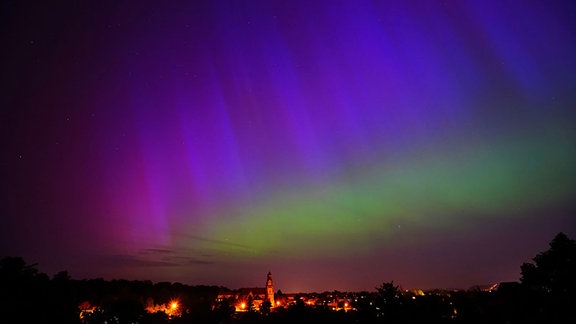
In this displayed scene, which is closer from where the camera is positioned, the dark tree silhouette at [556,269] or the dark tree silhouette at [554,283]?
the dark tree silhouette at [554,283]

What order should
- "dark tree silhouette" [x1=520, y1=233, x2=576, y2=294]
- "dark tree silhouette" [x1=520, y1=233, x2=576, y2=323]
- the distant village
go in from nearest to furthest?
the distant village → "dark tree silhouette" [x1=520, y1=233, x2=576, y2=323] → "dark tree silhouette" [x1=520, y1=233, x2=576, y2=294]

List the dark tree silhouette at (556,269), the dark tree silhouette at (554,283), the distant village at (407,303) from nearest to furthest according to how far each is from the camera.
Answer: the distant village at (407,303)
the dark tree silhouette at (554,283)
the dark tree silhouette at (556,269)

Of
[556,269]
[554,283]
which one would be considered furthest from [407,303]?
[556,269]

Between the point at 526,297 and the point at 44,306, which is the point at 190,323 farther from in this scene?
the point at 526,297

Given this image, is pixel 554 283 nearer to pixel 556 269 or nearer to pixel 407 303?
pixel 556 269

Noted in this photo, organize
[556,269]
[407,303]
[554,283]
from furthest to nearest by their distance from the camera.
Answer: [556,269], [554,283], [407,303]

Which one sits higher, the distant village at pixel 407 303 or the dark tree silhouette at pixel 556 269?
the dark tree silhouette at pixel 556 269

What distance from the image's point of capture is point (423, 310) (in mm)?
13109

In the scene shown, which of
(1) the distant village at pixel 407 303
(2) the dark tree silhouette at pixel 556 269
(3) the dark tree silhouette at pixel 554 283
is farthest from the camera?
(2) the dark tree silhouette at pixel 556 269

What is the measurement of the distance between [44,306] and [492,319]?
18.5 meters

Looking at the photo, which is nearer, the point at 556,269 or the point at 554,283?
the point at 554,283

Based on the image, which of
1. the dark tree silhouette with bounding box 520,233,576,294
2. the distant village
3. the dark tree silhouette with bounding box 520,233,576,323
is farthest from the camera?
the dark tree silhouette with bounding box 520,233,576,294

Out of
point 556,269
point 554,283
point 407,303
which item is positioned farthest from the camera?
point 556,269

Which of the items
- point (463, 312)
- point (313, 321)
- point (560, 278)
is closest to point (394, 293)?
point (463, 312)
